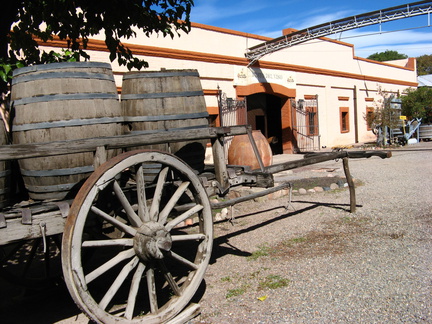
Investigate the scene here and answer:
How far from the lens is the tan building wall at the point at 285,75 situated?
37.6 feet

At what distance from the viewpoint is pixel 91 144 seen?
Result: 7.93 ft

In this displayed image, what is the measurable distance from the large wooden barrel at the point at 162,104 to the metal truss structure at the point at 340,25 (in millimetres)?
10768

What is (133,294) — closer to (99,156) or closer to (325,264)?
(99,156)

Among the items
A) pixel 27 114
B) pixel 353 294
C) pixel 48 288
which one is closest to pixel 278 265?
pixel 353 294

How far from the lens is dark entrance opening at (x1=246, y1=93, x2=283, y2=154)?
15.9 meters

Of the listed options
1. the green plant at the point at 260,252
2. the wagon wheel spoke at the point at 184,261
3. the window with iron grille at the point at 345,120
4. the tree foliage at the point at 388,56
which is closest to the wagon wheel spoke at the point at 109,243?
the wagon wheel spoke at the point at 184,261

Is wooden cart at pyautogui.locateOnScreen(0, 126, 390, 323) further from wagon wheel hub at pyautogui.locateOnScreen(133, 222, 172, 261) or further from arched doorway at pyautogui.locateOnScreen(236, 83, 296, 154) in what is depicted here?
arched doorway at pyautogui.locateOnScreen(236, 83, 296, 154)

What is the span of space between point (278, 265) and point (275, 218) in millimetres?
1961

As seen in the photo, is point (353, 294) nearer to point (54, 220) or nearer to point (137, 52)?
point (54, 220)

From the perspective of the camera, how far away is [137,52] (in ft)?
34.1

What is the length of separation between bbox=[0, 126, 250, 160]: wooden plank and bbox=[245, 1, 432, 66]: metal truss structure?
37.0ft

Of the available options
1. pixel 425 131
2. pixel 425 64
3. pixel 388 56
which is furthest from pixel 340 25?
pixel 388 56

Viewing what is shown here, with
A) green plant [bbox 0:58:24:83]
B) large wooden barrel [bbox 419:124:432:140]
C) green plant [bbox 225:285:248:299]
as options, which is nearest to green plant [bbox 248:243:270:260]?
green plant [bbox 225:285:248:299]

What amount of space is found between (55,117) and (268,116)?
568 inches
